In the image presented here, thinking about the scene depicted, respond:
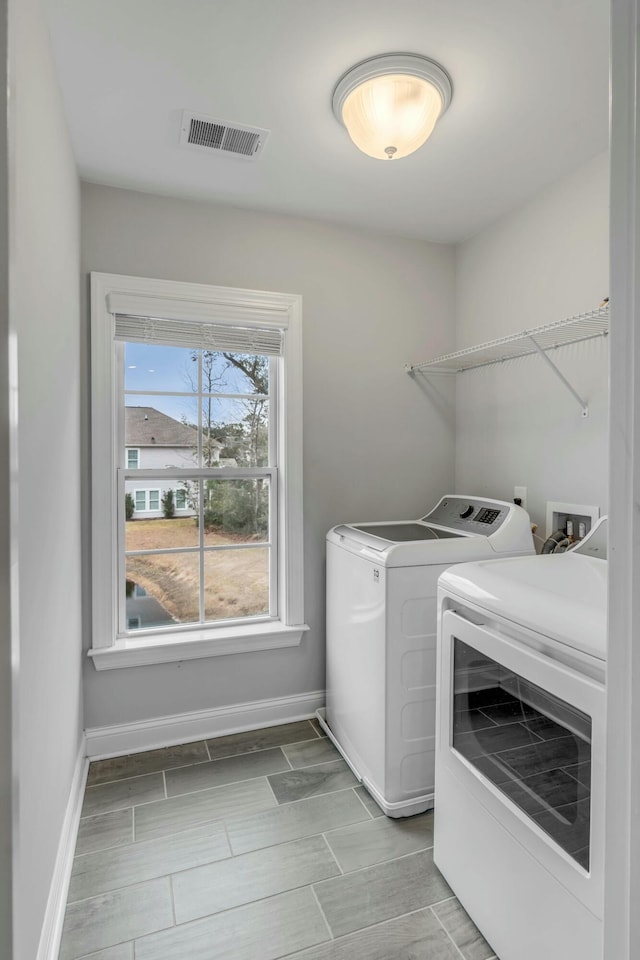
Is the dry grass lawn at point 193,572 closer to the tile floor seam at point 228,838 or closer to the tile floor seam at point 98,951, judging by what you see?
the tile floor seam at point 228,838

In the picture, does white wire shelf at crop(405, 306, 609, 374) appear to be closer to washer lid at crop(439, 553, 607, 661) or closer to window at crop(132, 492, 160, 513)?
washer lid at crop(439, 553, 607, 661)

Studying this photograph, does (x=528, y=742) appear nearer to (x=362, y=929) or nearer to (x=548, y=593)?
(x=548, y=593)

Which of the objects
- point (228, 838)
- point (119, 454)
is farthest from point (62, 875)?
point (119, 454)

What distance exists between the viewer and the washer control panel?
2104mm

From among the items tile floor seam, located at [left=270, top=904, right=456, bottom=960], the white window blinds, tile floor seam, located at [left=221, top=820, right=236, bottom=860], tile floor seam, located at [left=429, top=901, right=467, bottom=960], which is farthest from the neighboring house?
tile floor seam, located at [left=429, top=901, right=467, bottom=960]

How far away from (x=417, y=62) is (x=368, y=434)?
1480mm

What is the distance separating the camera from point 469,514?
2295 millimetres

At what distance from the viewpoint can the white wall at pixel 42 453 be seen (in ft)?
3.56

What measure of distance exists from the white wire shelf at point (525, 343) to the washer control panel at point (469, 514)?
2.18ft

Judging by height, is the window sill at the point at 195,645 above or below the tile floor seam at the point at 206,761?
above

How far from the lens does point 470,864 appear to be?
1401 mm

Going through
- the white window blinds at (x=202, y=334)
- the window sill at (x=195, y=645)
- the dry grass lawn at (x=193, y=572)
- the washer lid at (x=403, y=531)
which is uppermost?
the white window blinds at (x=202, y=334)

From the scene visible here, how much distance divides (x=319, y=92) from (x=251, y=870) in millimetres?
2474

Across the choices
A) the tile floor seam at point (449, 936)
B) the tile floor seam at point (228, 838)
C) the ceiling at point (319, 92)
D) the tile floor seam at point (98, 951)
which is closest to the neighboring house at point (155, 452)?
the ceiling at point (319, 92)
